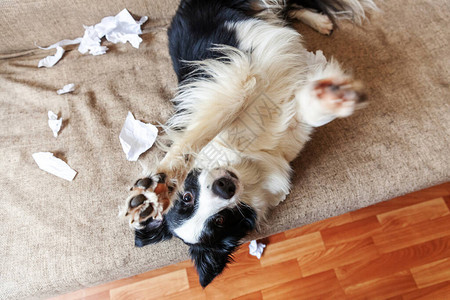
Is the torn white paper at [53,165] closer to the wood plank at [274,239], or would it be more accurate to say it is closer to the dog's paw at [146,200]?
the dog's paw at [146,200]

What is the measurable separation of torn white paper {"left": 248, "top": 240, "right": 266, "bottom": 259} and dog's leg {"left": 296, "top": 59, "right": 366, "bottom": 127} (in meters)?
1.11

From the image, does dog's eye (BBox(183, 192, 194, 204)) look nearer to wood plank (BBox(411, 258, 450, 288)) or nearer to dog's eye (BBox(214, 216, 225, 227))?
dog's eye (BBox(214, 216, 225, 227))

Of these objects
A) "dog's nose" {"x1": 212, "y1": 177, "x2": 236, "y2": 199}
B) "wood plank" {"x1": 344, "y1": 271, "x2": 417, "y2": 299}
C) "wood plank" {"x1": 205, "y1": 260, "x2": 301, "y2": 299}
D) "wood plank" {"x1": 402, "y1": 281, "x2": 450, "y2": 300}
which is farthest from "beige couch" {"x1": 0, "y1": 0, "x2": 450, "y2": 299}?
"wood plank" {"x1": 402, "y1": 281, "x2": 450, "y2": 300}

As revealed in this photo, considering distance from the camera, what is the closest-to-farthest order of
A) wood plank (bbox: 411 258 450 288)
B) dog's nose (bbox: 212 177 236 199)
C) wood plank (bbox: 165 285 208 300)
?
1. dog's nose (bbox: 212 177 236 199)
2. wood plank (bbox: 411 258 450 288)
3. wood plank (bbox: 165 285 208 300)

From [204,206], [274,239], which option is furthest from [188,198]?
[274,239]

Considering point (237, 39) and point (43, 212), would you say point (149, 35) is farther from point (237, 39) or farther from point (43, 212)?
point (43, 212)

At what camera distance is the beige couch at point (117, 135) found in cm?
153

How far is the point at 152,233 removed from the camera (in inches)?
55.9

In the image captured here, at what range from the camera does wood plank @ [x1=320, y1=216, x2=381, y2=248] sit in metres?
2.05

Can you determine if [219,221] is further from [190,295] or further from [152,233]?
[190,295]

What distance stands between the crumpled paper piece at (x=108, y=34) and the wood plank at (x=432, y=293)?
97.8 inches

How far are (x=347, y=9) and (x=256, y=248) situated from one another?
1.69m

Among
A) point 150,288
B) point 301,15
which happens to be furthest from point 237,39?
point 150,288

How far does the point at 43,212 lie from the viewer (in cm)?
162
